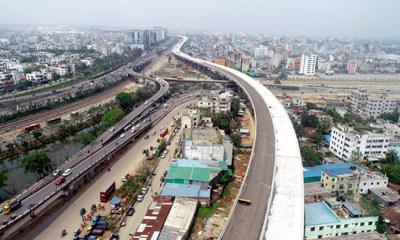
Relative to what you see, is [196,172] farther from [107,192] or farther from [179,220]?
[107,192]

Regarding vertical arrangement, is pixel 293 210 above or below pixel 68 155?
above

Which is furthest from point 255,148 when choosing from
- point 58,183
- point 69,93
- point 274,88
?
point 274,88

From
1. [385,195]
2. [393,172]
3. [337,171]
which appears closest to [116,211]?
[337,171]

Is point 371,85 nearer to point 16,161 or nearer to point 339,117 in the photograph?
point 339,117

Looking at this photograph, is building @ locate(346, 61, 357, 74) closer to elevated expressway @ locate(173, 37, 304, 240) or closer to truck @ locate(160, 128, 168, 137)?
elevated expressway @ locate(173, 37, 304, 240)

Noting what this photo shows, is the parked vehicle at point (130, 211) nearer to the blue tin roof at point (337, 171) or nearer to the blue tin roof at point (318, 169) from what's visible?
the blue tin roof at point (318, 169)

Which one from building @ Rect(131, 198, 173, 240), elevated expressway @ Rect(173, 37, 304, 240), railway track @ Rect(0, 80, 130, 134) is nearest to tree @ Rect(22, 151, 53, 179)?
building @ Rect(131, 198, 173, 240)
